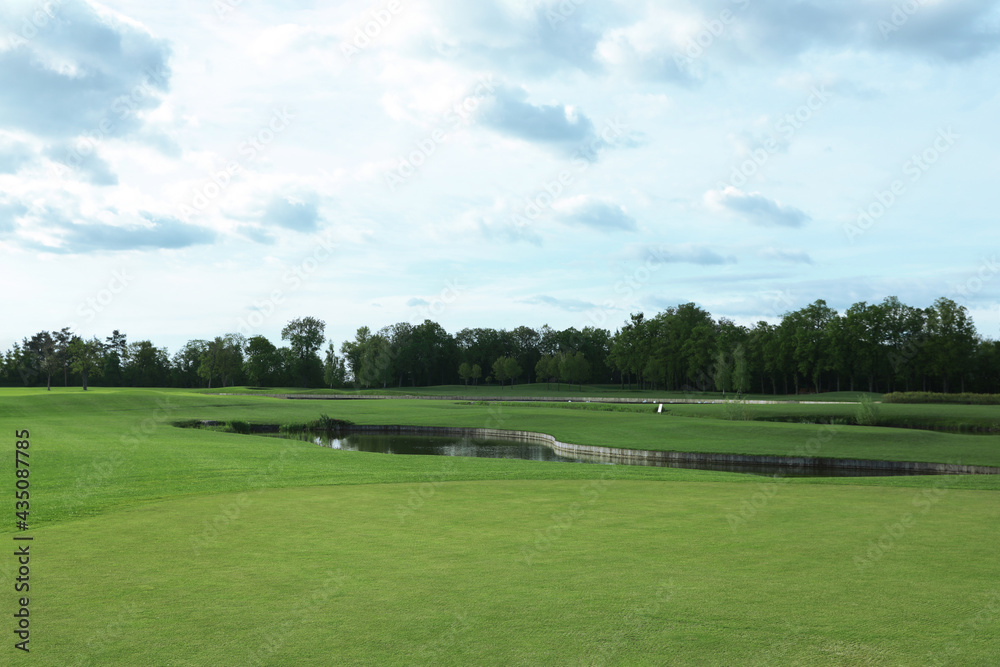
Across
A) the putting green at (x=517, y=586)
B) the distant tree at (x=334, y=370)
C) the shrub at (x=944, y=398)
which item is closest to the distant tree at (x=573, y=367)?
the distant tree at (x=334, y=370)

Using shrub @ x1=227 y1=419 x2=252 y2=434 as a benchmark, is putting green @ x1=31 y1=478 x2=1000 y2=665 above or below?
above

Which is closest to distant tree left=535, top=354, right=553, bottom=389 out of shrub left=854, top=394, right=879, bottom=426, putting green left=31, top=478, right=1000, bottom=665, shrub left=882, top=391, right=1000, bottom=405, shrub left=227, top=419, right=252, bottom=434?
shrub left=882, top=391, right=1000, bottom=405

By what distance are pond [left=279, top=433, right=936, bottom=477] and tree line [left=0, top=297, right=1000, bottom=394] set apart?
42.3 meters

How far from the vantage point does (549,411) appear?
4884cm

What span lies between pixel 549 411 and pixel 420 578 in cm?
4213

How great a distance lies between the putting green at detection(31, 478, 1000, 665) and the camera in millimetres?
5262

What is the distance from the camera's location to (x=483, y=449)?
111 ft

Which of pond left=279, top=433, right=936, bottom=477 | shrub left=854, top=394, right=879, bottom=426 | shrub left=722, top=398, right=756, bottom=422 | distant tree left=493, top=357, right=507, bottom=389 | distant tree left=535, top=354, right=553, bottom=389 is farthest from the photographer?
Result: distant tree left=493, top=357, right=507, bottom=389

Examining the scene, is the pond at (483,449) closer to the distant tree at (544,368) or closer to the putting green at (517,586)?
the putting green at (517,586)

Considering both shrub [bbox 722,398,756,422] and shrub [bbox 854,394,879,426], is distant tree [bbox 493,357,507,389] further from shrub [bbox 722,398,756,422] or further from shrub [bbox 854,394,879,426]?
shrub [bbox 854,394,879,426]

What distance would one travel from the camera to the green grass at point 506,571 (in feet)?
17.5

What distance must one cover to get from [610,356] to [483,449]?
86.7m

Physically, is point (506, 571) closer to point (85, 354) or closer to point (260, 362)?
point (85, 354)

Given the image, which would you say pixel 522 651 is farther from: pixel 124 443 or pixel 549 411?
pixel 549 411
